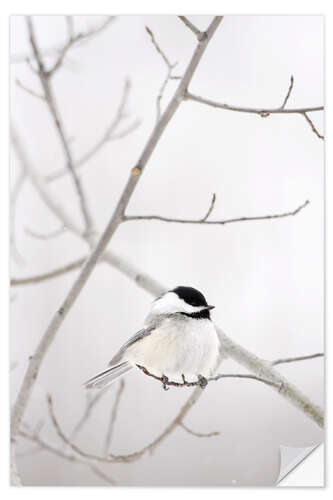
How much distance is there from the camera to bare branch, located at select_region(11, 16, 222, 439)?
1472 mm

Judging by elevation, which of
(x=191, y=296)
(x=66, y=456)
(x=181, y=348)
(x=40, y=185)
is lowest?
(x=66, y=456)

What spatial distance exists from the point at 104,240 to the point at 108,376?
342 mm

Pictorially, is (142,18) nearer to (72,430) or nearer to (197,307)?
(197,307)

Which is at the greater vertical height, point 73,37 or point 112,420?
point 73,37

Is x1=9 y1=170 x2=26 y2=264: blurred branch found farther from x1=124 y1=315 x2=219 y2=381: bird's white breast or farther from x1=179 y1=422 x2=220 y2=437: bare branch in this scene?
x1=179 y1=422 x2=220 y2=437: bare branch

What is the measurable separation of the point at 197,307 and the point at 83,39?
74cm

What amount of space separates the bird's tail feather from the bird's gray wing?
1 cm

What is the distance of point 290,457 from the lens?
156 centimetres

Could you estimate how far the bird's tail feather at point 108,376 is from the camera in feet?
5.07

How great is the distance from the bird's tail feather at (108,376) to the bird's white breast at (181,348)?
0.05m

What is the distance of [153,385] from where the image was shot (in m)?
1.55

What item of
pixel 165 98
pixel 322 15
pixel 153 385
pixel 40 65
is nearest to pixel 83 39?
pixel 40 65
